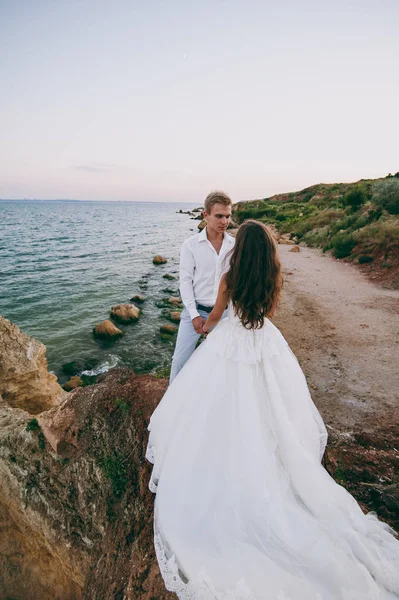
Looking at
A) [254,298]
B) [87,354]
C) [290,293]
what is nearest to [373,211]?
[290,293]

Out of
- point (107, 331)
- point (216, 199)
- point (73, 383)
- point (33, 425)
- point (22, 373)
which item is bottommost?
point (73, 383)

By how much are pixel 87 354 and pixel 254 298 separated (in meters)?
9.65

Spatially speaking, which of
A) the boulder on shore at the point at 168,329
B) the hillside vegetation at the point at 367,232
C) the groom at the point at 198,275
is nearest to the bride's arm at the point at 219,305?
the groom at the point at 198,275

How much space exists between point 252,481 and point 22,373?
5164 mm

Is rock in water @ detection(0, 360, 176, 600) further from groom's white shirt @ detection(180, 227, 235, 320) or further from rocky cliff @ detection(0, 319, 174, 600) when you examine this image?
groom's white shirt @ detection(180, 227, 235, 320)

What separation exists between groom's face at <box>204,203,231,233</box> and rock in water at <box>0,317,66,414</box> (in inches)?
180

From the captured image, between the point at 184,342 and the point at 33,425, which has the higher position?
the point at 184,342

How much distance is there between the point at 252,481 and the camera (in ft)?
7.88

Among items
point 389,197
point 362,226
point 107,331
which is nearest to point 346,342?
point 107,331

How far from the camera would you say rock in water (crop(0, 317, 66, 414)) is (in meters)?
5.86

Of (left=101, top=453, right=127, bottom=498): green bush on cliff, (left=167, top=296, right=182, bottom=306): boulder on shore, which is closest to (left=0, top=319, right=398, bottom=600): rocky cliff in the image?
(left=101, top=453, right=127, bottom=498): green bush on cliff

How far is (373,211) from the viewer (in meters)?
19.1

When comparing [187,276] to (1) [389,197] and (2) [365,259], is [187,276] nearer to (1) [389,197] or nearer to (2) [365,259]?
(2) [365,259]

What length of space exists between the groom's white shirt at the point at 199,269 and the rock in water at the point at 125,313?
32.3ft
